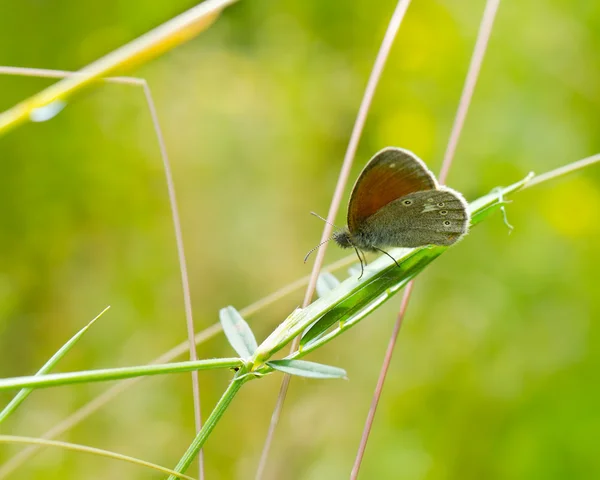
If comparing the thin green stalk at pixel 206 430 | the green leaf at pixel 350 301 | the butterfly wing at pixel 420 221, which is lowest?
the thin green stalk at pixel 206 430

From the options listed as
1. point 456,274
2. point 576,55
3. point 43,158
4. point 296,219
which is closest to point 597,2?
point 576,55

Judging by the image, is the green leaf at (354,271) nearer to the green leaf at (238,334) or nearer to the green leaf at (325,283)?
the green leaf at (325,283)

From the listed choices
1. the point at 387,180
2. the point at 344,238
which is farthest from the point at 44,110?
the point at 344,238

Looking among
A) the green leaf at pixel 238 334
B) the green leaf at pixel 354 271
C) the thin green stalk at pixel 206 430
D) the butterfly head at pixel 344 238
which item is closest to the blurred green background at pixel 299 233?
the butterfly head at pixel 344 238

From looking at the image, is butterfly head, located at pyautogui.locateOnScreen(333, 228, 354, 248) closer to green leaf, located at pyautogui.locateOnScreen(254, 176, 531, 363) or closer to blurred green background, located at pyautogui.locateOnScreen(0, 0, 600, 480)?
green leaf, located at pyautogui.locateOnScreen(254, 176, 531, 363)

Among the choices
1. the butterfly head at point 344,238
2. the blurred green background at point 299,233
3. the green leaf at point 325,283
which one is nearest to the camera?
the green leaf at point 325,283
